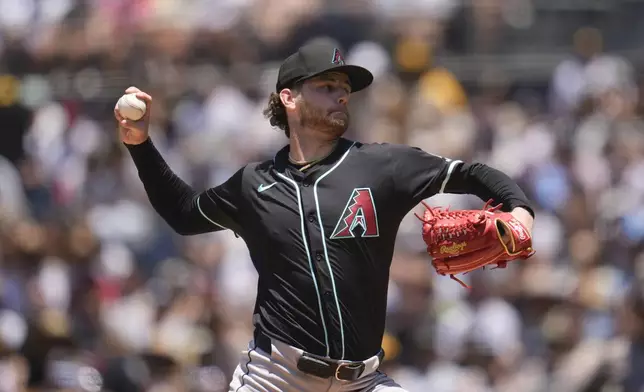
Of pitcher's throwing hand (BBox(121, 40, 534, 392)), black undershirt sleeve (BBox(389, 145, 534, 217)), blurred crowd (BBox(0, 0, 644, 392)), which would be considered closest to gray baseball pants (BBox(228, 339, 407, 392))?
pitcher's throwing hand (BBox(121, 40, 534, 392))

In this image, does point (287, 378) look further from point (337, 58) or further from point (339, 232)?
point (337, 58)

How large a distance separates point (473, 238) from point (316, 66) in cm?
102

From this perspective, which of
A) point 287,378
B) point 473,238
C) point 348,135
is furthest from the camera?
point 348,135

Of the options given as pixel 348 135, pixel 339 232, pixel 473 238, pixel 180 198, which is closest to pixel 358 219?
pixel 339 232

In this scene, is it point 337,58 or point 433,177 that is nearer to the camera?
point 433,177

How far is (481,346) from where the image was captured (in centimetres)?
936

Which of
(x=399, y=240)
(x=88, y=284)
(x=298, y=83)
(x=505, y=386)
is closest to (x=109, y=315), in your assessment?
(x=88, y=284)

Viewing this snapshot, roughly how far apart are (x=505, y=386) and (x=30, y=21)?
21.0ft

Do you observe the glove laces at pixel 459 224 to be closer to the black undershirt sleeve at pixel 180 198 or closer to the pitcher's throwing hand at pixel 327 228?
the pitcher's throwing hand at pixel 327 228

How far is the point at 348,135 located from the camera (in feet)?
35.3

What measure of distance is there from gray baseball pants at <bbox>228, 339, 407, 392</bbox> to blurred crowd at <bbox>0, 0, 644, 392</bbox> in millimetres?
3005

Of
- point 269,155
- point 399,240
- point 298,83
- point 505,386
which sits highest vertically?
point 298,83

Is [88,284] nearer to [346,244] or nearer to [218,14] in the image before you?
[218,14]

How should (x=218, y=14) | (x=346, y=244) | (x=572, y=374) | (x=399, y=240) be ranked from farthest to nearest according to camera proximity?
(x=218, y=14) < (x=399, y=240) < (x=572, y=374) < (x=346, y=244)
